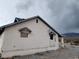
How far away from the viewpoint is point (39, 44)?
2666 centimetres

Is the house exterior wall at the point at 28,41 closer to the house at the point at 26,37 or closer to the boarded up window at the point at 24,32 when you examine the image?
the house at the point at 26,37

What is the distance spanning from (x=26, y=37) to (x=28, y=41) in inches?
25.8

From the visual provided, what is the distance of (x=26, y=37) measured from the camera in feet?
81.4

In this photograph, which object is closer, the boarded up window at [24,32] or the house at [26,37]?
the house at [26,37]

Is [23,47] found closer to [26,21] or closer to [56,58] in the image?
[26,21]

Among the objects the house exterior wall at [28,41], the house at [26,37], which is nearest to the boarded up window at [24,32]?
the house at [26,37]

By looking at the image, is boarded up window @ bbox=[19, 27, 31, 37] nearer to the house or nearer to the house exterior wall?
the house

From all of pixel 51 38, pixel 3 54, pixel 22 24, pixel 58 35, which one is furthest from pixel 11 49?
pixel 58 35

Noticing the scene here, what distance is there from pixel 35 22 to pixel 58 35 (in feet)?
22.5

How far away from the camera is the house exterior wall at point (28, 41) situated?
2247cm

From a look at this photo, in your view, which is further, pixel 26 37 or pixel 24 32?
pixel 26 37

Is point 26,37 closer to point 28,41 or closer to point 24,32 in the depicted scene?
point 28,41

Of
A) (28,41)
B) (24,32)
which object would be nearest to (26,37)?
(28,41)

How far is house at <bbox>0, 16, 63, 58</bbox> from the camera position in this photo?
22.4 m
